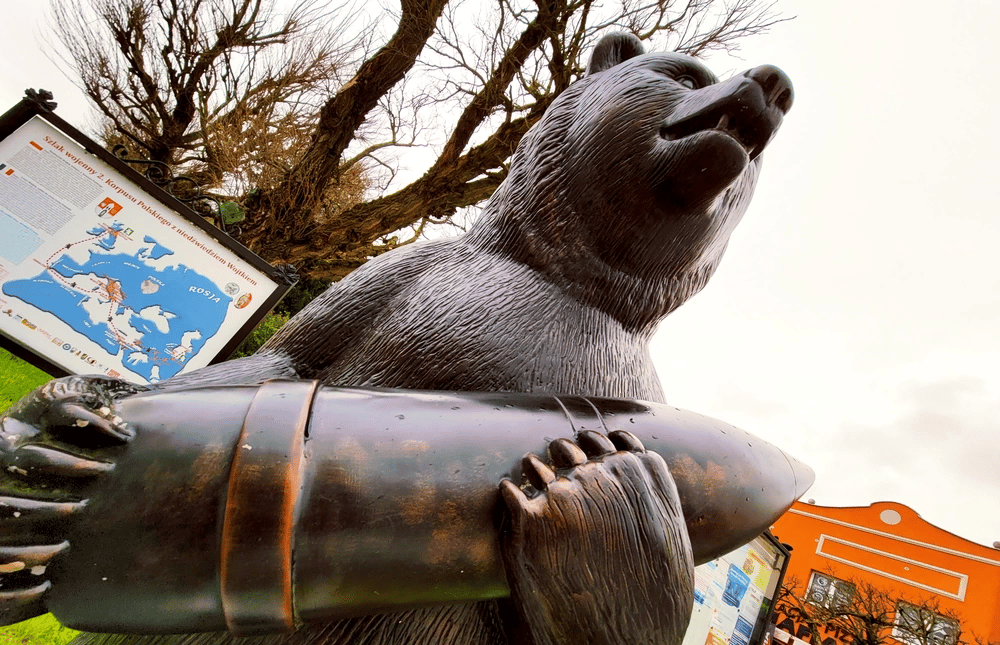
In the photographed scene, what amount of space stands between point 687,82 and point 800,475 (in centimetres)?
95

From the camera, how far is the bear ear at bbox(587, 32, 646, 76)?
4.79 feet

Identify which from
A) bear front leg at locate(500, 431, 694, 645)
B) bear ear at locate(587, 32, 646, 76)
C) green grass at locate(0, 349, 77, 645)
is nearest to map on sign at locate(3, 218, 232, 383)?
green grass at locate(0, 349, 77, 645)

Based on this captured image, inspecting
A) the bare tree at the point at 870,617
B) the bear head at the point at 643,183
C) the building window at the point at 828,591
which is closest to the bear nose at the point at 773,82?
the bear head at the point at 643,183

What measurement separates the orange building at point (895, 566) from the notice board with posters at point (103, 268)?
1331 cm

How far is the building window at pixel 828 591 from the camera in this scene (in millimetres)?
13296

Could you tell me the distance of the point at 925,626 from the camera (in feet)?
39.6

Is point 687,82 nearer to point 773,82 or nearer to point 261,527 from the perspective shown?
point 773,82

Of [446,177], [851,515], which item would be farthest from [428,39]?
[851,515]

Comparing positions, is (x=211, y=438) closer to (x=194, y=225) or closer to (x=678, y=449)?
(x=678, y=449)

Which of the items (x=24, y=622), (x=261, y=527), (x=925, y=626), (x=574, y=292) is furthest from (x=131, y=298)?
(x=925, y=626)

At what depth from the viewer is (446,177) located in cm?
750

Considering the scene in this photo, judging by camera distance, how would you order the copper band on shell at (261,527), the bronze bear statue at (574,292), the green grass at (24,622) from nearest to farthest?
1. the copper band on shell at (261,527)
2. the bronze bear statue at (574,292)
3. the green grass at (24,622)

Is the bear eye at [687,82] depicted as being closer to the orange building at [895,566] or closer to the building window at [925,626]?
the orange building at [895,566]

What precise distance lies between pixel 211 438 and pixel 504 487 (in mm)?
375
